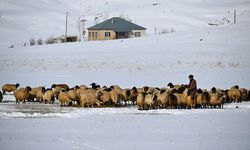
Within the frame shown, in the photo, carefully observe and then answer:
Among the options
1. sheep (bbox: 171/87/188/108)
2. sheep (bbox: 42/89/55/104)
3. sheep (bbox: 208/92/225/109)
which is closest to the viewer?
sheep (bbox: 171/87/188/108)

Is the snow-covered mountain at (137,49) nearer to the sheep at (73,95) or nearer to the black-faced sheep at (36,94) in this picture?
the black-faced sheep at (36,94)

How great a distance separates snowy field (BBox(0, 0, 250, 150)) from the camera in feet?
43.3

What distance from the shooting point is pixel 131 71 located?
38938mm

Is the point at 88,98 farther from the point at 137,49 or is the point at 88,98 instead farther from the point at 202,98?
the point at 137,49

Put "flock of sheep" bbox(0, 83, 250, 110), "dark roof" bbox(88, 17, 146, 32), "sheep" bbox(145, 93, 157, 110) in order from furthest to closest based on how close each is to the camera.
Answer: "dark roof" bbox(88, 17, 146, 32), "flock of sheep" bbox(0, 83, 250, 110), "sheep" bbox(145, 93, 157, 110)

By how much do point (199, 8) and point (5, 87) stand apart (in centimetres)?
8503

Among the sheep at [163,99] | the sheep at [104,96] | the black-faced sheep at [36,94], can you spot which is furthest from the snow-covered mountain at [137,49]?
the sheep at [163,99]

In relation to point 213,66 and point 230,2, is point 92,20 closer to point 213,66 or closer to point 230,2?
point 230,2

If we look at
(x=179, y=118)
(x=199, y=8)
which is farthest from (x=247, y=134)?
(x=199, y=8)

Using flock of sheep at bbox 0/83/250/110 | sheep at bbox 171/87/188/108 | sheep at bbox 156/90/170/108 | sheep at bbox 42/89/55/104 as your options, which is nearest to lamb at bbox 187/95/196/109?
flock of sheep at bbox 0/83/250/110

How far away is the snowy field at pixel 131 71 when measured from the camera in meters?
13.2

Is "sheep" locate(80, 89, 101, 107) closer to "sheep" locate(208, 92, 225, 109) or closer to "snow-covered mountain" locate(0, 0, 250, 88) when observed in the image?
"sheep" locate(208, 92, 225, 109)

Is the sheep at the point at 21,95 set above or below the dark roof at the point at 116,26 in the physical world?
below

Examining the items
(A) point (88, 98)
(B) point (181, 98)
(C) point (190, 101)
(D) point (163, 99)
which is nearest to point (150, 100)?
(D) point (163, 99)
